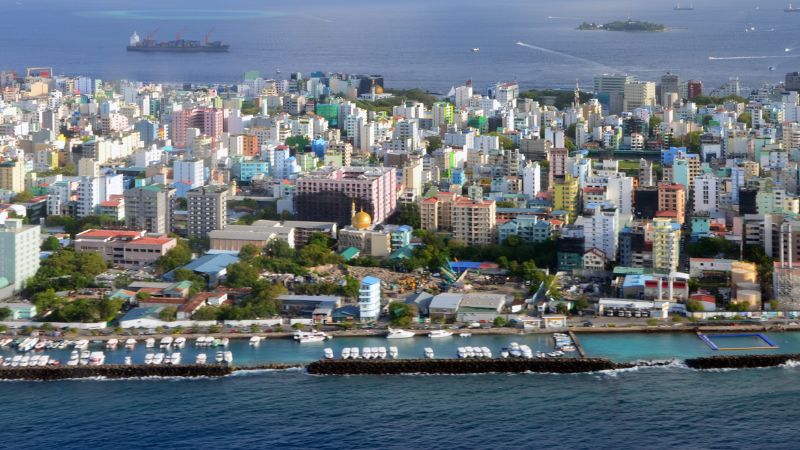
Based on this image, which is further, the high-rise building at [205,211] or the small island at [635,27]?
the small island at [635,27]

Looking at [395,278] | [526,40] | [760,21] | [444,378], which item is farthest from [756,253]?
[760,21]

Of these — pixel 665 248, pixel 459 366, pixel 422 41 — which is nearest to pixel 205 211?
pixel 665 248

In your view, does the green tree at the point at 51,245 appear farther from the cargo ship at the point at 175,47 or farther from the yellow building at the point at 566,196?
the cargo ship at the point at 175,47

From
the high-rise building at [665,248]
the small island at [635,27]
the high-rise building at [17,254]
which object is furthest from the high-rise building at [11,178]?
the small island at [635,27]

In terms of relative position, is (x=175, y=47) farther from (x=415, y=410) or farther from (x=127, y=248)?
(x=415, y=410)

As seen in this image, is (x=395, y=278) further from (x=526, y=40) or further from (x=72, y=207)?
(x=526, y=40)

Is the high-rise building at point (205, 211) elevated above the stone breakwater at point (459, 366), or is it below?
above
